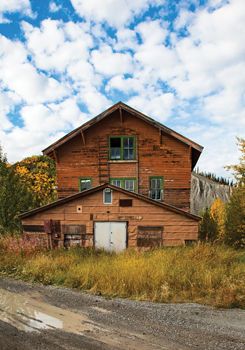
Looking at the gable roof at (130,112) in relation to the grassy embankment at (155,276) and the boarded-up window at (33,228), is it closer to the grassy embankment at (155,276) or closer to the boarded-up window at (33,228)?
the boarded-up window at (33,228)

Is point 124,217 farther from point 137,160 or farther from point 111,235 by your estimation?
point 137,160

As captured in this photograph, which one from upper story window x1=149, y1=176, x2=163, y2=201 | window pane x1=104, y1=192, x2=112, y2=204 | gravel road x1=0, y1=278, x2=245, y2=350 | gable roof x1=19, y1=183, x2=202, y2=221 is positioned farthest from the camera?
upper story window x1=149, y1=176, x2=163, y2=201

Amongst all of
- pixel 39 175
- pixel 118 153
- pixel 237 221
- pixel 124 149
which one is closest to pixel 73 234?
pixel 118 153

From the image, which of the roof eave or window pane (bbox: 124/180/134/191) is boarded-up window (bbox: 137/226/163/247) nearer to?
window pane (bbox: 124/180/134/191)

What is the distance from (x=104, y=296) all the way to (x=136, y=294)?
1010mm

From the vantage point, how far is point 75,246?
39.0ft

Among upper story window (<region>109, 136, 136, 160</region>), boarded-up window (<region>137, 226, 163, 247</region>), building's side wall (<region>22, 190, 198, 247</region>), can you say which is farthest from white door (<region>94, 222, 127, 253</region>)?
upper story window (<region>109, 136, 136, 160</region>)

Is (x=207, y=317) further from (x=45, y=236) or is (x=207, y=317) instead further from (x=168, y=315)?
(x=45, y=236)

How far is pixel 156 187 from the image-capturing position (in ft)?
51.3

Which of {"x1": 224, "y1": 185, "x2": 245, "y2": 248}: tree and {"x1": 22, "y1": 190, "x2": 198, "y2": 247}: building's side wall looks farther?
{"x1": 224, "y1": 185, "x2": 245, "y2": 248}: tree

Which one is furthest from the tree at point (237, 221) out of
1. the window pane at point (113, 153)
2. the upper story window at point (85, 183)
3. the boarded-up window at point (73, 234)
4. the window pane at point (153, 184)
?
the upper story window at point (85, 183)

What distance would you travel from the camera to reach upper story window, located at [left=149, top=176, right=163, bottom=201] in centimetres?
1557

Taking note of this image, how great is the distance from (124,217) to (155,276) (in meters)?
4.74

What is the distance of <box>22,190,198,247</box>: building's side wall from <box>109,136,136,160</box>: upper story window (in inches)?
183
